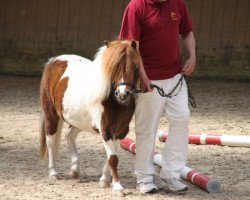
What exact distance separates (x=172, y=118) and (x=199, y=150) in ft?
5.80

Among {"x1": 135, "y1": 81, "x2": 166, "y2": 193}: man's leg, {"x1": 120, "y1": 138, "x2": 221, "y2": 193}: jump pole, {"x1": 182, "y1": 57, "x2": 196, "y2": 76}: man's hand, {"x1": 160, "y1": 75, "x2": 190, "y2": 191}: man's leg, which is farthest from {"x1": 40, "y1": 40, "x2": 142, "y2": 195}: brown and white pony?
{"x1": 120, "y1": 138, "x2": 221, "y2": 193}: jump pole

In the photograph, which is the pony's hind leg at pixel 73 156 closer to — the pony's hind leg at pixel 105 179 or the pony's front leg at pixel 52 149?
the pony's front leg at pixel 52 149

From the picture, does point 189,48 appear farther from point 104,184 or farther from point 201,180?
point 104,184

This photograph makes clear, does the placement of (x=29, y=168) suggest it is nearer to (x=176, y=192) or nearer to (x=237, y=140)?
Answer: (x=176, y=192)

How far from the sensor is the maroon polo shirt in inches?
189

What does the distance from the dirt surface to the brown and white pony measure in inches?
7.9

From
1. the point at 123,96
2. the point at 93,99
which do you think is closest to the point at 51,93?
the point at 93,99

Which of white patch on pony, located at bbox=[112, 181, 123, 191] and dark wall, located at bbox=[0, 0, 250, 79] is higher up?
dark wall, located at bbox=[0, 0, 250, 79]

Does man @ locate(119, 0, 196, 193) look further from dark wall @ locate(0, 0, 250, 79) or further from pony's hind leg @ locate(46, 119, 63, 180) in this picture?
dark wall @ locate(0, 0, 250, 79)

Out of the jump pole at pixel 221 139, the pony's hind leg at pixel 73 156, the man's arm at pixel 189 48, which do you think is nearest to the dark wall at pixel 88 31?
the jump pole at pixel 221 139

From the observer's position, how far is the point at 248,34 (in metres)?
11.4

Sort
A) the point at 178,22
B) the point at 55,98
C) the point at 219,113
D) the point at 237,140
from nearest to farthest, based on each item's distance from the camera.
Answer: the point at 178,22 < the point at 55,98 < the point at 237,140 < the point at 219,113

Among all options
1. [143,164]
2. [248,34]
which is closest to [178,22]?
[143,164]

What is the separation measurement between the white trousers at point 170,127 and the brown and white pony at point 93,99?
0.14m
